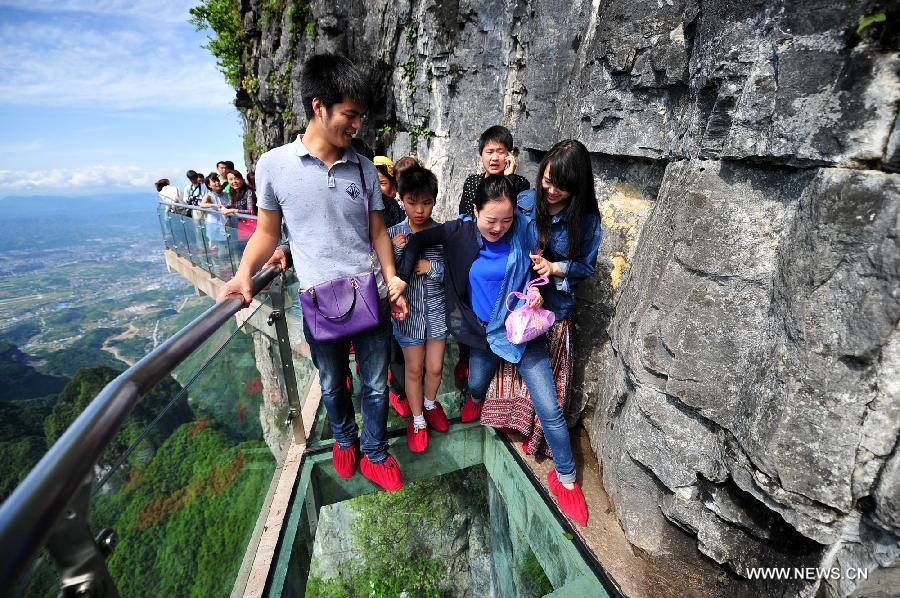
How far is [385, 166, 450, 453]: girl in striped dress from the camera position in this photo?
272 centimetres

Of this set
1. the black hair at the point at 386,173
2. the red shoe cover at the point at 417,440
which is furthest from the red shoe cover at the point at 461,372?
the black hair at the point at 386,173

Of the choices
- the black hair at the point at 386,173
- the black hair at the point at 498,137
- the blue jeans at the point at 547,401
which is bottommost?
the blue jeans at the point at 547,401

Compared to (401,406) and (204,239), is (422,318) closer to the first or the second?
(401,406)

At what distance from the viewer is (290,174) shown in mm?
2041

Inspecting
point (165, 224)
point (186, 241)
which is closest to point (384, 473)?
point (186, 241)

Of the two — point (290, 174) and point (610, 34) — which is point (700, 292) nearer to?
point (610, 34)

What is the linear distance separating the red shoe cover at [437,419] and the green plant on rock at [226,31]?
592 inches

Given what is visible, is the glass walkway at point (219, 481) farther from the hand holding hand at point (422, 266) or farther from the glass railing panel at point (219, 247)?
the glass railing panel at point (219, 247)

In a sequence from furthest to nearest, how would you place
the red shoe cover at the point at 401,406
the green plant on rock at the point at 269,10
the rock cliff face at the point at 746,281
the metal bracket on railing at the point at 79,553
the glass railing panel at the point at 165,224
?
1. the green plant on rock at the point at 269,10
2. the glass railing panel at the point at 165,224
3. the red shoe cover at the point at 401,406
4. the rock cliff face at the point at 746,281
5. the metal bracket on railing at the point at 79,553

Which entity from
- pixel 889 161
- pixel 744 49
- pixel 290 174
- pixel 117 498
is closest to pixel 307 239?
pixel 290 174

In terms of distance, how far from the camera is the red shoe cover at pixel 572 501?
Result: 8.66 ft

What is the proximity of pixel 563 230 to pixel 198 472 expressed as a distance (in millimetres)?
2347

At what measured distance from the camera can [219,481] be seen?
2.17 m

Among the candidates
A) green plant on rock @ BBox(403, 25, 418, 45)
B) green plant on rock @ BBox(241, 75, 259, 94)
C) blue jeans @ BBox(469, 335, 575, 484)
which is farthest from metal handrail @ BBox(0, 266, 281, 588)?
green plant on rock @ BBox(241, 75, 259, 94)
